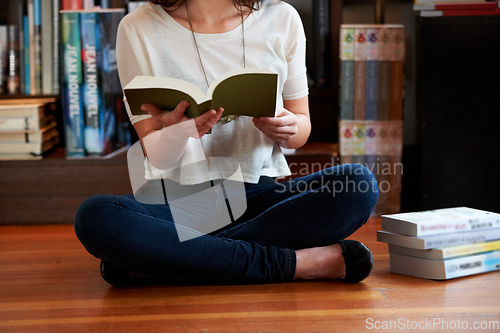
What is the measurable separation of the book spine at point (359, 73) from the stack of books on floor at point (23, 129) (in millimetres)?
1061

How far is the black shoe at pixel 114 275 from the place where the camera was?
1213mm

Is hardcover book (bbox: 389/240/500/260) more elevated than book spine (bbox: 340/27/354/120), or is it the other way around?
book spine (bbox: 340/27/354/120)

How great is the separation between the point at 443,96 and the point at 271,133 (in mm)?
868

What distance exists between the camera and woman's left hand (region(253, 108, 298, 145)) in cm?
113

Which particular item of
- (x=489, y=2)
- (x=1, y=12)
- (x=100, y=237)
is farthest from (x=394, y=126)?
(x=1, y=12)

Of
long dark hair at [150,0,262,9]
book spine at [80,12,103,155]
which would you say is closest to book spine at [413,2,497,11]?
long dark hair at [150,0,262,9]

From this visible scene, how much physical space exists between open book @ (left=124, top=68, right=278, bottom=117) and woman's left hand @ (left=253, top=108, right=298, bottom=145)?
3.3 inches

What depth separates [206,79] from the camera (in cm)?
124

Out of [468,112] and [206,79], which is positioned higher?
[206,79]

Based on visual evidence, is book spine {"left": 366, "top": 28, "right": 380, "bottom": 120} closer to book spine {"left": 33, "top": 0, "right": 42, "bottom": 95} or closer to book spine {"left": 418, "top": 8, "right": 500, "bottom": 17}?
book spine {"left": 418, "top": 8, "right": 500, "bottom": 17}

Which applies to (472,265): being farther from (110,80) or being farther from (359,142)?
(110,80)

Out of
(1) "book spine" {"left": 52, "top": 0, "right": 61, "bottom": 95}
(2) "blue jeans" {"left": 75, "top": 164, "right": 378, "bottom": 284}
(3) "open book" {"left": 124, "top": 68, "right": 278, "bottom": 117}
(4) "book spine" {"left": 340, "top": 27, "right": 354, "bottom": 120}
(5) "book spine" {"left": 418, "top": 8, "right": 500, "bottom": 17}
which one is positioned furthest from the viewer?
(1) "book spine" {"left": 52, "top": 0, "right": 61, "bottom": 95}

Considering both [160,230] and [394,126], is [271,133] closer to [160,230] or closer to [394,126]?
[160,230]

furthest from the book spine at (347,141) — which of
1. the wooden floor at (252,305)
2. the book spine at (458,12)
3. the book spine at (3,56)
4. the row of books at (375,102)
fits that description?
the book spine at (3,56)
